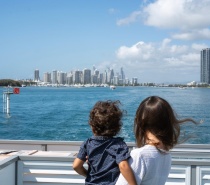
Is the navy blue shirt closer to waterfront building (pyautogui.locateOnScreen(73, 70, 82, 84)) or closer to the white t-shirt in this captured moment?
the white t-shirt

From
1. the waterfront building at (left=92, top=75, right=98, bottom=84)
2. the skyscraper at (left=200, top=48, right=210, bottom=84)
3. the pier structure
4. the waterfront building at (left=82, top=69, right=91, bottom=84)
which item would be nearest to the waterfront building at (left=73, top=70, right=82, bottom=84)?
the waterfront building at (left=82, top=69, right=91, bottom=84)

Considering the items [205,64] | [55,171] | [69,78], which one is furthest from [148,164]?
[69,78]

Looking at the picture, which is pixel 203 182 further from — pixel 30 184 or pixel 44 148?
pixel 44 148

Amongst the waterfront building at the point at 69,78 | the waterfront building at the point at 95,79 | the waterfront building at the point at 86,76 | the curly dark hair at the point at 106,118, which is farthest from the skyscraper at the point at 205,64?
the curly dark hair at the point at 106,118

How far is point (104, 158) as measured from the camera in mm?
2127

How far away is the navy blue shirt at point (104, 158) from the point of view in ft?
6.91

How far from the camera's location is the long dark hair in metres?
1.79

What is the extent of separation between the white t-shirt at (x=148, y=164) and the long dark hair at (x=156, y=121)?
0.22ft

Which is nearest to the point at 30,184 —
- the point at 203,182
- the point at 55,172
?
the point at 55,172

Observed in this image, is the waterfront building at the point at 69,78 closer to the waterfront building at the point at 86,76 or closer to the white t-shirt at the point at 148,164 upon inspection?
the waterfront building at the point at 86,76

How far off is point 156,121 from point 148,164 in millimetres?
215

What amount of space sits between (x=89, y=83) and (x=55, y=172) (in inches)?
7377

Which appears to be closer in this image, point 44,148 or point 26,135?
point 44,148

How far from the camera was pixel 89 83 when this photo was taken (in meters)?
190
